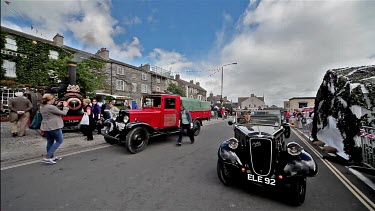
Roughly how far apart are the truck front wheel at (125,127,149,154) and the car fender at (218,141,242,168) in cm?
314

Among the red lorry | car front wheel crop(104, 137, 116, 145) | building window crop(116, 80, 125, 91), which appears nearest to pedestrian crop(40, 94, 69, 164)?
the red lorry

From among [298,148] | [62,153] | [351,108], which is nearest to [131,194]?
[298,148]

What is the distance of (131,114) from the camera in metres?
6.27

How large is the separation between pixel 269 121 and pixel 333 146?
3.47 m

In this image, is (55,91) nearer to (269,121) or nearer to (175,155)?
(175,155)

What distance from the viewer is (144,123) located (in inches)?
245

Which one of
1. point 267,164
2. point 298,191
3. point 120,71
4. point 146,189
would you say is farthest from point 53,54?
point 298,191

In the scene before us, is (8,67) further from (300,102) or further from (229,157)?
(300,102)

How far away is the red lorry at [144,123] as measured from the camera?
595 cm

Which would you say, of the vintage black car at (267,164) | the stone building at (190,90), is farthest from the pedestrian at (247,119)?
the stone building at (190,90)

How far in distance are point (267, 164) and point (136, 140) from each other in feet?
13.3

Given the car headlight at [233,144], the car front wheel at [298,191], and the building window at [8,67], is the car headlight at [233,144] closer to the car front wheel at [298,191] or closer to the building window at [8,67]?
the car front wheel at [298,191]

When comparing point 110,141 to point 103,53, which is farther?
point 103,53

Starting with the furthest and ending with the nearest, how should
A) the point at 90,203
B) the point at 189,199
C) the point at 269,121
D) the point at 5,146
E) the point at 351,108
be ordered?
the point at 351,108, the point at 269,121, the point at 189,199, the point at 90,203, the point at 5,146
